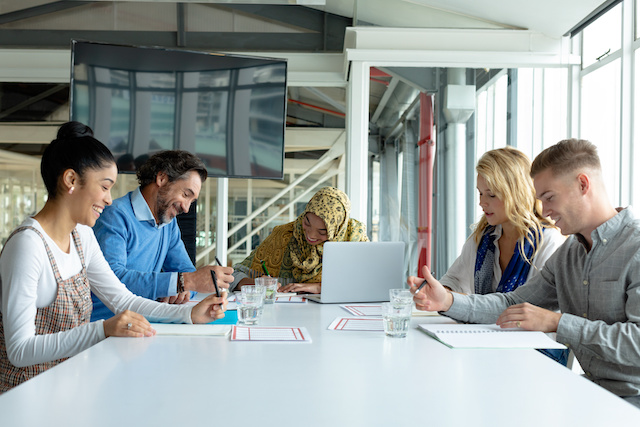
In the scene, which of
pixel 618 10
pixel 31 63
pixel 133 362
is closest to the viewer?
pixel 133 362

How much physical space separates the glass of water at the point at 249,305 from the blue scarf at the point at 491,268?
104 centimetres

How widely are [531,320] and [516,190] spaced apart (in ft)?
2.76

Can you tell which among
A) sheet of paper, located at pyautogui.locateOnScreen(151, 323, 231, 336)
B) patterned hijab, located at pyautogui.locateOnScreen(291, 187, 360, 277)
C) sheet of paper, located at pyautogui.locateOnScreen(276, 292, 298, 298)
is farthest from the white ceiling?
sheet of paper, located at pyautogui.locateOnScreen(151, 323, 231, 336)

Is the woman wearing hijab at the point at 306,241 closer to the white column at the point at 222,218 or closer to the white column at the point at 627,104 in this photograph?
the white column at the point at 222,218

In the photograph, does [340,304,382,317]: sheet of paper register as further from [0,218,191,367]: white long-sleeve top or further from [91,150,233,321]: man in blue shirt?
[0,218,191,367]: white long-sleeve top

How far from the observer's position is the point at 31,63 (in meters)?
4.38

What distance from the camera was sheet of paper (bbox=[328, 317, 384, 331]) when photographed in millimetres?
1650

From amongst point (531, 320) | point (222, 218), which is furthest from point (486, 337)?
point (222, 218)

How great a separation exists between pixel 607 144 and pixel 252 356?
2926mm

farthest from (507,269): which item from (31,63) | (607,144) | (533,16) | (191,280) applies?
(31,63)

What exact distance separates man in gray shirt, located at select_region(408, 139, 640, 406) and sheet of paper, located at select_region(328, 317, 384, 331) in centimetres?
16

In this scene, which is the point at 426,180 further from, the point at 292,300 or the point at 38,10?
the point at 38,10

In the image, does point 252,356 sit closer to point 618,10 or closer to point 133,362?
point 133,362

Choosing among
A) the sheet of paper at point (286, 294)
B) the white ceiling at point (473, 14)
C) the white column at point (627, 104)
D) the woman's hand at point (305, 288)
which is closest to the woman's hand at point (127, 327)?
the sheet of paper at point (286, 294)
